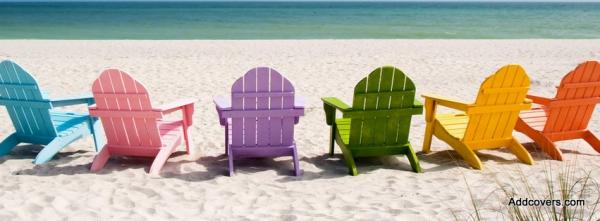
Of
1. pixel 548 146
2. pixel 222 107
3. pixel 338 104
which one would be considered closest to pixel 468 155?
pixel 548 146

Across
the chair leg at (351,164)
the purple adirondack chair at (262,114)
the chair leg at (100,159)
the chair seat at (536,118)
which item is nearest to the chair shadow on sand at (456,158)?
the chair seat at (536,118)

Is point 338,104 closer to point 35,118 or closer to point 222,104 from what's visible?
point 222,104

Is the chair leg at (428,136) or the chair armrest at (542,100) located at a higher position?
the chair armrest at (542,100)

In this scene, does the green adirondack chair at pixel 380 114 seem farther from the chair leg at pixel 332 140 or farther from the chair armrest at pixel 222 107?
the chair armrest at pixel 222 107

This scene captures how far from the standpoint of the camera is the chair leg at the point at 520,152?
4.50 meters

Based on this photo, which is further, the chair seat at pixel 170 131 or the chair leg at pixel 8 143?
the chair leg at pixel 8 143

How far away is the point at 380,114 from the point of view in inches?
163

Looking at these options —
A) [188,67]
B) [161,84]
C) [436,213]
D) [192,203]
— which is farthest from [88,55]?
[436,213]

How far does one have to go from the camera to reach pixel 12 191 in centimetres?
381

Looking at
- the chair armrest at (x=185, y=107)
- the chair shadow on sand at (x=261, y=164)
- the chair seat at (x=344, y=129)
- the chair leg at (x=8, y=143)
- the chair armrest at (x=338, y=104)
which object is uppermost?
the chair armrest at (x=338, y=104)

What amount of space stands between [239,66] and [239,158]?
6.79 m

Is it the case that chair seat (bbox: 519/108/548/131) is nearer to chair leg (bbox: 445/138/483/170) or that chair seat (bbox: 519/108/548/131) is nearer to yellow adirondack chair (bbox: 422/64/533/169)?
yellow adirondack chair (bbox: 422/64/533/169)

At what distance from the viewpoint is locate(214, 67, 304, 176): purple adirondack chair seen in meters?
4.06

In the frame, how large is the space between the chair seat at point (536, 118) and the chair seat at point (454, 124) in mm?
585
